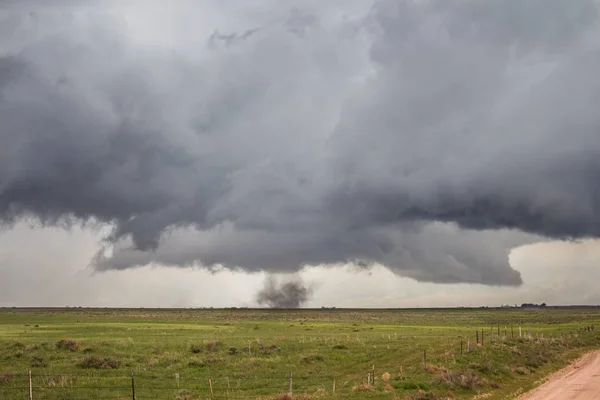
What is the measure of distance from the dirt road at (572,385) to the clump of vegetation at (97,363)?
34419 millimetres

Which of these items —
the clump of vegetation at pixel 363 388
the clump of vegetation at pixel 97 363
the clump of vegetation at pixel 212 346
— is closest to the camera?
the clump of vegetation at pixel 363 388

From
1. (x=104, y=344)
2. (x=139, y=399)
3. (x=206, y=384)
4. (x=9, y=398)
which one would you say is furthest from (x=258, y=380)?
(x=104, y=344)

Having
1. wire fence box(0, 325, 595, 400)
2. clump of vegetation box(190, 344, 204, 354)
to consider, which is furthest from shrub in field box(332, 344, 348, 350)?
clump of vegetation box(190, 344, 204, 354)

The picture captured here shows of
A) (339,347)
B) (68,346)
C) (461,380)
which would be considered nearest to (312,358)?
(339,347)

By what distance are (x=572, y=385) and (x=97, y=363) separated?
129 ft

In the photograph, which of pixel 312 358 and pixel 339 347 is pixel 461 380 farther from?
pixel 339 347

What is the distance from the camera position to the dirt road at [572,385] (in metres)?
32.0

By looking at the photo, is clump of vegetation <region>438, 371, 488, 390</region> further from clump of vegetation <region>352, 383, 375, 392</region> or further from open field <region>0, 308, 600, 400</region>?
clump of vegetation <region>352, 383, 375, 392</region>

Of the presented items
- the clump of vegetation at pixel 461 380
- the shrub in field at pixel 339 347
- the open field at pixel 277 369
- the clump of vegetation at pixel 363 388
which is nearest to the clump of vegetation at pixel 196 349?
the open field at pixel 277 369

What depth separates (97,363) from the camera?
48.6 meters

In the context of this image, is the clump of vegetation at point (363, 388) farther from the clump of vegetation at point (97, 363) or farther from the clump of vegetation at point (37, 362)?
the clump of vegetation at point (37, 362)

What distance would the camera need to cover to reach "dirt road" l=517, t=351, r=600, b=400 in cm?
3195

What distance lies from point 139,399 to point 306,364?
21415 mm

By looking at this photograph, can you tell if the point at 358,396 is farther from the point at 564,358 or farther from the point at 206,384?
the point at 564,358
